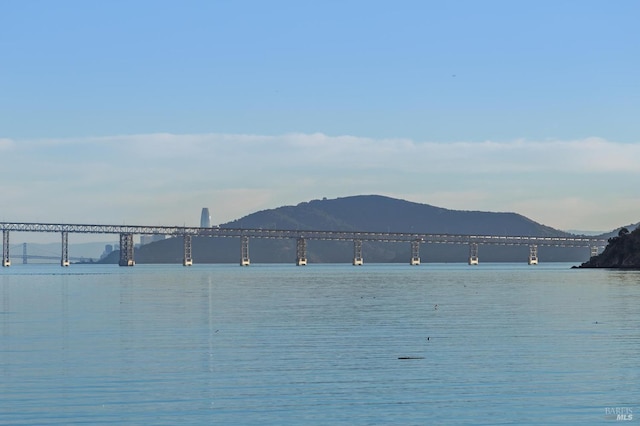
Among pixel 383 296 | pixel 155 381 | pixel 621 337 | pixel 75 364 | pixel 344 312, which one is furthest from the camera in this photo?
pixel 383 296

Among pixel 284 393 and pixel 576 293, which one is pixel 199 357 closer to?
pixel 284 393

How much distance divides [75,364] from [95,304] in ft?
152

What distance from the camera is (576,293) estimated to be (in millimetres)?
104375

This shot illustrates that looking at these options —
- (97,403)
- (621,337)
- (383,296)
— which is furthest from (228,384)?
(383,296)

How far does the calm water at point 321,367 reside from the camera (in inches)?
1227

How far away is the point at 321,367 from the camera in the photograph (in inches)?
1614

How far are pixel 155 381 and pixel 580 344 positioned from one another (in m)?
19.9

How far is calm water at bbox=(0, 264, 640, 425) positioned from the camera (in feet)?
102

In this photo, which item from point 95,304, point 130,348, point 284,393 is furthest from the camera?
point 95,304

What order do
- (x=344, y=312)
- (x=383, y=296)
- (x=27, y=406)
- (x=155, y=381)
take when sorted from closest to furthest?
(x=27, y=406) < (x=155, y=381) < (x=344, y=312) < (x=383, y=296)

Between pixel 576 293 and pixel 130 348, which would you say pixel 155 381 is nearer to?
pixel 130 348

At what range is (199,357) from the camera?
4488cm

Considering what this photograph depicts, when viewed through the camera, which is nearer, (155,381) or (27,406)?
(27,406)

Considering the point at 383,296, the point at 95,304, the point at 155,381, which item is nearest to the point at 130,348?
the point at 155,381
